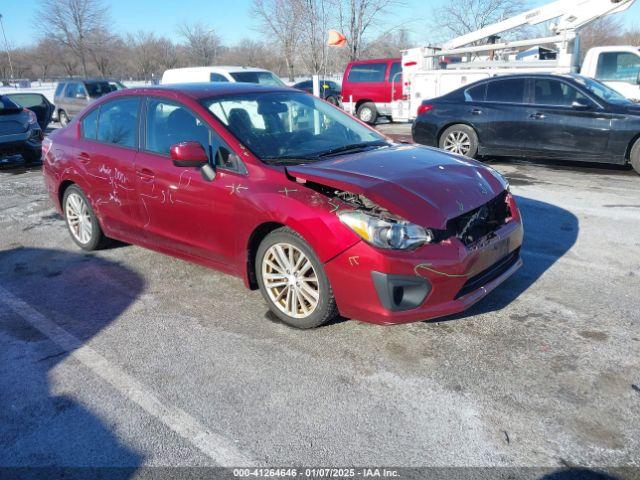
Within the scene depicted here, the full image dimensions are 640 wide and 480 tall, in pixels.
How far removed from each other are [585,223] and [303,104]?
330 cm

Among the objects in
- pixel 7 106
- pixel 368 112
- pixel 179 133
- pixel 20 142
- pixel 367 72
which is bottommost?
pixel 368 112

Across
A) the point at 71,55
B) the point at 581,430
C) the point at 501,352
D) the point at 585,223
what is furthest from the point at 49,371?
the point at 71,55

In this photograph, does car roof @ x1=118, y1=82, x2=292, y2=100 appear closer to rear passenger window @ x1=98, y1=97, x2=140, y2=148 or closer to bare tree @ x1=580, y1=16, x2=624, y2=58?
rear passenger window @ x1=98, y1=97, x2=140, y2=148

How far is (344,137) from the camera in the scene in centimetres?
450

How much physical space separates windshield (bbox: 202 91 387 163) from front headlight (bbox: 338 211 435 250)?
0.87m

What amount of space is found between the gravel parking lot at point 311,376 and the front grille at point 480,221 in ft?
1.98

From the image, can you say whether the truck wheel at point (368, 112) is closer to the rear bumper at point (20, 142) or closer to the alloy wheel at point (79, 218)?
the rear bumper at point (20, 142)

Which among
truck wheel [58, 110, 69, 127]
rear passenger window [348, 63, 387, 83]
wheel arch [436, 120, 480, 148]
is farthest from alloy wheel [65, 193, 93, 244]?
truck wheel [58, 110, 69, 127]

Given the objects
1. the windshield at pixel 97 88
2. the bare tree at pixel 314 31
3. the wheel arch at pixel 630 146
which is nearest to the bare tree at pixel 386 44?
the bare tree at pixel 314 31

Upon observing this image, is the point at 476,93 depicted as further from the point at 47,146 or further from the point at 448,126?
the point at 47,146

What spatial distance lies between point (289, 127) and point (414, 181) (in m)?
1.28

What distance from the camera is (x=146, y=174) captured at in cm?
441

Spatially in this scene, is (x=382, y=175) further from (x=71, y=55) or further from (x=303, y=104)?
(x=71, y=55)

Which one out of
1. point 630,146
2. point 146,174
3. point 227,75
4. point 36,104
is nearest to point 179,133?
point 146,174
